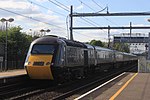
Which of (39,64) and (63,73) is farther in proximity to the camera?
(63,73)

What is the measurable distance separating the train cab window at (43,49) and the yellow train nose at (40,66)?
0.34 metres

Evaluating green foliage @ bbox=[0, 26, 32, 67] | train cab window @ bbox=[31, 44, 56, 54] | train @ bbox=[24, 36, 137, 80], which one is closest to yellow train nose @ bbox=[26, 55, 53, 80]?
train @ bbox=[24, 36, 137, 80]

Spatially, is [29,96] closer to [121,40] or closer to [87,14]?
[87,14]

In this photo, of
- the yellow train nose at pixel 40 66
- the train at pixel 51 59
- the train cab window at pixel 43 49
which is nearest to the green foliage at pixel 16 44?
the train at pixel 51 59

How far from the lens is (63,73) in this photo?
2078cm

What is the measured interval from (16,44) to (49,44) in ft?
123

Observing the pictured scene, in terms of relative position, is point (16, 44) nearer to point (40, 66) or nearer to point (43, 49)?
point (43, 49)

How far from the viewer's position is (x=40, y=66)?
19.2 m

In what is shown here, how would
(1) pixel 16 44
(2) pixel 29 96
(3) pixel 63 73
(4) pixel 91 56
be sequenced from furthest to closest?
(1) pixel 16 44 < (4) pixel 91 56 < (3) pixel 63 73 < (2) pixel 29 96

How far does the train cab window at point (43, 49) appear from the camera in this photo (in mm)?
19781

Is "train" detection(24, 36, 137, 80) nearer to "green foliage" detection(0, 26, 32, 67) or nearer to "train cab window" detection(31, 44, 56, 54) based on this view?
"train cab window" detection(31, 44, 56, 54)

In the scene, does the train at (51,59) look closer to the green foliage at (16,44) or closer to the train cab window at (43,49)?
the train cab window at (43,49)

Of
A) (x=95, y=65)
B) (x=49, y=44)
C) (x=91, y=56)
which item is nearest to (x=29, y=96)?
(x=49, y=44)

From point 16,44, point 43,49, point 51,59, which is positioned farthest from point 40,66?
point 16,44
